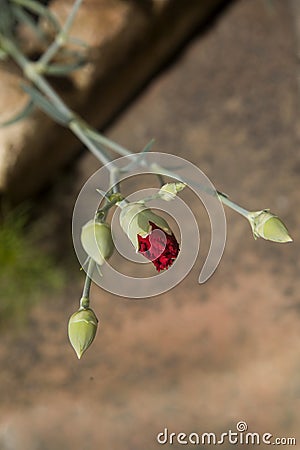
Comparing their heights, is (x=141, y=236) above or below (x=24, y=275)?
below

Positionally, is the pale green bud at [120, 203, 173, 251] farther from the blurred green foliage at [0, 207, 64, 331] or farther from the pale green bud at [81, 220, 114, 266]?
the blurred green foliage at [0, 207, 64, 331]

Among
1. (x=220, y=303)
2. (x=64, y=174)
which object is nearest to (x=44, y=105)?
(x=64, y=174)

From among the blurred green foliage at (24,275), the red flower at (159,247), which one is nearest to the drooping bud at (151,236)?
the red flower at (159,247)

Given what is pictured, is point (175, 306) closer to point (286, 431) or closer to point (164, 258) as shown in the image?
point (286, 431)

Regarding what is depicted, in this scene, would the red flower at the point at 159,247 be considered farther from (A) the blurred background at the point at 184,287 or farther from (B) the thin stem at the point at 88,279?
(A) the blurred background at the point at 184,287

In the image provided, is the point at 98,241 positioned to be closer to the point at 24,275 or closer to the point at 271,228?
the point at 271,228

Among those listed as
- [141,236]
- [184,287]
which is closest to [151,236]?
[141,236]

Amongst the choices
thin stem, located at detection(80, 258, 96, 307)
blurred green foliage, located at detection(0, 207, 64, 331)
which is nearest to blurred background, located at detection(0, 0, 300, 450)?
blurred green foliage, located at detection(0, 207, 64, 331)
